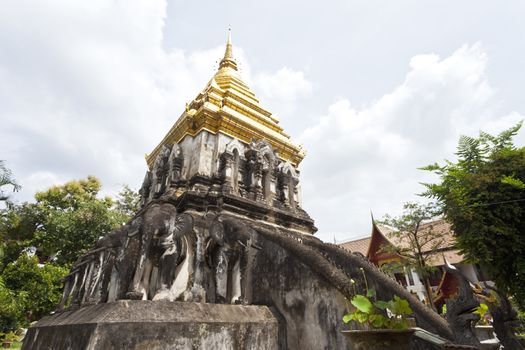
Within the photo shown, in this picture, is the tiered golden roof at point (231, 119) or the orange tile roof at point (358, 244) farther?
the orange tile roof at point (358, 244)

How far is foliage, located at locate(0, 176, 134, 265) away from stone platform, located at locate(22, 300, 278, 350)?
16.4m

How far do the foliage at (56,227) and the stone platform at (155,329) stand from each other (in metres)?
16.4

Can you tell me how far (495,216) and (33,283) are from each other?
19.4 metres

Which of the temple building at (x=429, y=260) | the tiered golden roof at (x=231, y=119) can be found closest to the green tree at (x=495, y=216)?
the tiered golden roof at (x=231, y=119)

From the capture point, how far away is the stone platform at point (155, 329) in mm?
2773

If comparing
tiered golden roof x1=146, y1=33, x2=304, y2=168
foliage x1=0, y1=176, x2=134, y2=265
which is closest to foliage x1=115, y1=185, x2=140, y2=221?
foliage x1=0, y1=176, x2=134, y2=265

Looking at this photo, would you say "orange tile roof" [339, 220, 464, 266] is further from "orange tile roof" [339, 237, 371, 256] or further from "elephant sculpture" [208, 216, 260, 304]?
"elephant sculpture" [208, 216, 260, 304]

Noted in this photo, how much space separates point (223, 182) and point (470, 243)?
6043mm

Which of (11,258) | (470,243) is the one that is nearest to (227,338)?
(470,243)

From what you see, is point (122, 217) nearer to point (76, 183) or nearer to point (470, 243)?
point (76, 183)

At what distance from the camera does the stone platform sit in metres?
2.77

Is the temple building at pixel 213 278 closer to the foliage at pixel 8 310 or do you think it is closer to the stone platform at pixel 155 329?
the stone platform at pixel 155 329

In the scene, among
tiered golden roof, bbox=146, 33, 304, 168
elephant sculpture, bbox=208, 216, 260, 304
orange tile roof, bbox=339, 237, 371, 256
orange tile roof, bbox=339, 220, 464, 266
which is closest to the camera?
elephant sculpture, bbox=208, 216, 260, 304

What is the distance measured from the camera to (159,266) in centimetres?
421
